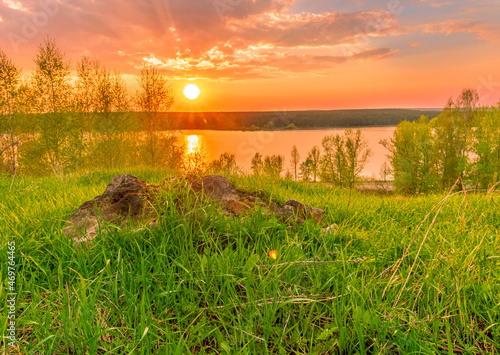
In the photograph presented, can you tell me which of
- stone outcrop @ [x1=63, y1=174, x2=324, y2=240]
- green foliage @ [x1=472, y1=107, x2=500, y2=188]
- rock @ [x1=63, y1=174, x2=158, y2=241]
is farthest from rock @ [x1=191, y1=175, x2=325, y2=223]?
green foliage @ [x1=472, y1=107, x2=500, y2=188]

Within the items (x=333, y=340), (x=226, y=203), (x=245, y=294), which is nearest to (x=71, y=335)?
(x=245, y=294)

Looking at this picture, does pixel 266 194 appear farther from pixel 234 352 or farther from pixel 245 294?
pixel 234 352

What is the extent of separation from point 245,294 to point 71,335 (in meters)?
1.10

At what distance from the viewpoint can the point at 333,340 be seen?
70.0 inches

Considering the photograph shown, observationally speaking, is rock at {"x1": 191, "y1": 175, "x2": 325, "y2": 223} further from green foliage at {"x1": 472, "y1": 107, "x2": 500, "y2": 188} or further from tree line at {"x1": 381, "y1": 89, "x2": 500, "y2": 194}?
green foliage at {"x1": 472, "y1": 107, "x2": 500, "y2": 188}

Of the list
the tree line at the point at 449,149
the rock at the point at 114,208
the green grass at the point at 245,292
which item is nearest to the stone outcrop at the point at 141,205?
the rock at the point at 114,208

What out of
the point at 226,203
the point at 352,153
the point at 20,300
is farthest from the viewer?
the point at 352,153

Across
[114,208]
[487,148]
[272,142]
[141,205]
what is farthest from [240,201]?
[272,142]

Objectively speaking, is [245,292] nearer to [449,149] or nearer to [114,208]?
[114,208]

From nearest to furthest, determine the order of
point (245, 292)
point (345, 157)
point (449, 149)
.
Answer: point (245, 292)
point (449, 149)
point (345, 157)

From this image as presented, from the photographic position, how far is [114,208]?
325cm

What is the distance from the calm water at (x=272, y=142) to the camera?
52.0 metres

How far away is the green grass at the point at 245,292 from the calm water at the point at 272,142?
2.66 m

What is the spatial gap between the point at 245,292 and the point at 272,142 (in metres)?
117
